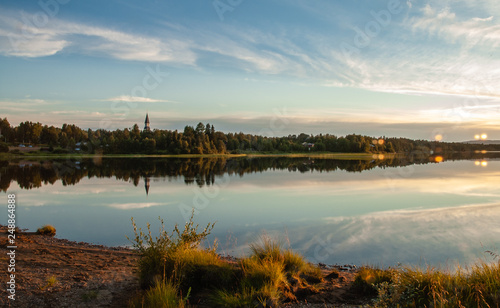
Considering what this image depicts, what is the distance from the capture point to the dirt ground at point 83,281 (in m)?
6.61

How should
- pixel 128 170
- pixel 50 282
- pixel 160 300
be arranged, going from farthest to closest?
pixel 128 170
pixel 50 282
pixel 160 300

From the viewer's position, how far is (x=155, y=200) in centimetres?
2320

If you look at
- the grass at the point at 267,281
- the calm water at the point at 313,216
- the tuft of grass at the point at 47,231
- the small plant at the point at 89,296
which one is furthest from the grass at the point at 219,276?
the tuft of grass at the point at 47,231

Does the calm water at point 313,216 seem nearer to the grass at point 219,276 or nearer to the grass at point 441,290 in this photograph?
the grass at point 219,276

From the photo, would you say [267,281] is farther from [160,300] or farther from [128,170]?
[128,170]

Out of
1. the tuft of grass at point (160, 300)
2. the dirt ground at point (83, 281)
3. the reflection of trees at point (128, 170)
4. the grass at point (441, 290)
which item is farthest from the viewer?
the reflection of trees at point (128, 170)

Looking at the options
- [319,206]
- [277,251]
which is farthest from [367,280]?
[319,206]

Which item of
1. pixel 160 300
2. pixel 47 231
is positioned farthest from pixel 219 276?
pixel 47 231

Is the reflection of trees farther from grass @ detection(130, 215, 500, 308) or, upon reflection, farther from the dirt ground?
grass @ detection(130, 215, 500, 308)

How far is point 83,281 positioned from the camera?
762 cm

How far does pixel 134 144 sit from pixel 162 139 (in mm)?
10640

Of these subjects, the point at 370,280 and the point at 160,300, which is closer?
the point at 160,300

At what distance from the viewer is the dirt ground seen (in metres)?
6.61


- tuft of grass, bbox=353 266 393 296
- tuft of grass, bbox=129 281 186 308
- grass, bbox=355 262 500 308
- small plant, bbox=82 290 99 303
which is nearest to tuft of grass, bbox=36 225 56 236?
small plant, bbox=82 290 99 303
